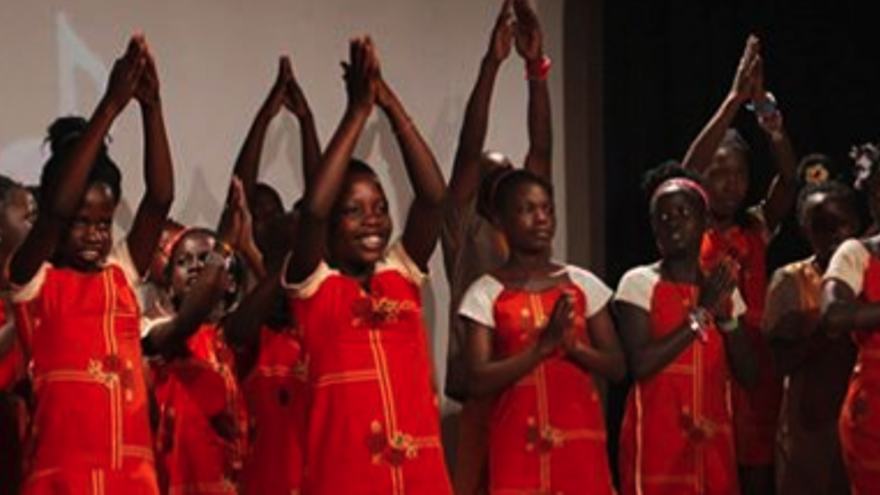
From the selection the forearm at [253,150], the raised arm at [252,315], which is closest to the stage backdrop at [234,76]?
the forearm at [253,150]

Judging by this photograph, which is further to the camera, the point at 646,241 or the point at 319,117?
the point at 646,241

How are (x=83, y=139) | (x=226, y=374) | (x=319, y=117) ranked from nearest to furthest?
(x=83, y=139), (x=226, y=374), (x=319, y=117)

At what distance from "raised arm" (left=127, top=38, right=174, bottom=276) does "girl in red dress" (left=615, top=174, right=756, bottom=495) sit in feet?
4.67

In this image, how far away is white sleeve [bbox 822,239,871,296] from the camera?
4.68m

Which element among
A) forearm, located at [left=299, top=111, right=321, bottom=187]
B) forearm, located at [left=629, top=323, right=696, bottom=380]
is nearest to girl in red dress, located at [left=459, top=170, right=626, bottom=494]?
forearm, located at [left=629, top=323, right=696, bottom=380]

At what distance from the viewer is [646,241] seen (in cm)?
638

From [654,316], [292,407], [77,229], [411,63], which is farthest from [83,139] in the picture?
[411,63]

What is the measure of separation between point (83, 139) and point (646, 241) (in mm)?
3014

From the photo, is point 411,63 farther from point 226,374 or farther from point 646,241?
point 226,374

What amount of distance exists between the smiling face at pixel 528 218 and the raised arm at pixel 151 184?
979 mm

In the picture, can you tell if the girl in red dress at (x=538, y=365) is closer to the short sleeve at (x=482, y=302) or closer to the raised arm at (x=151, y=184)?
the short sleeve at (x=482, y=302)

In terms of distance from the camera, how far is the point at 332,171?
3912 mm

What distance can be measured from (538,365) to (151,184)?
113 centimetres

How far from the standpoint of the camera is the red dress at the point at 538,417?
4398mm
